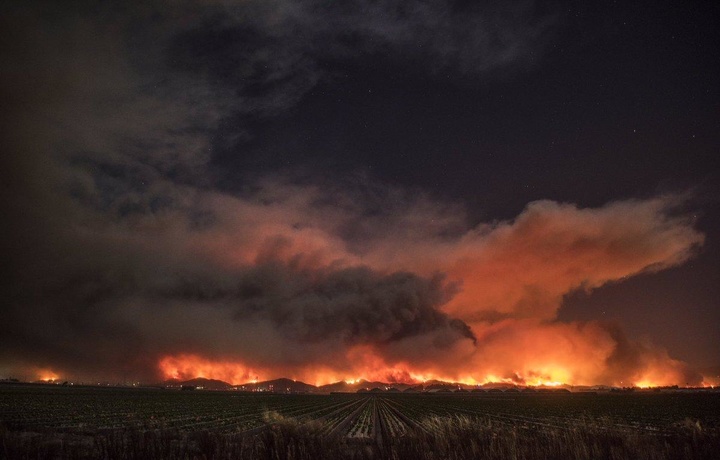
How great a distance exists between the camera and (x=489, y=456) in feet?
37.4

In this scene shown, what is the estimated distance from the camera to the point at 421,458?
36.1 feet

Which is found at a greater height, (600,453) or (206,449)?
(206,449)

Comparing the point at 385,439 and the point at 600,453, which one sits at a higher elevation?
the point at 385,439

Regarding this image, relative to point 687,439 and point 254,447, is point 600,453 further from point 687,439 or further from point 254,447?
point 254,447

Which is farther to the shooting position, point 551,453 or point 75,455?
point 551,453

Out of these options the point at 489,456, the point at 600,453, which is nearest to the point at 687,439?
the point at 600,453

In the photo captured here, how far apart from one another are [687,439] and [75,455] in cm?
1882

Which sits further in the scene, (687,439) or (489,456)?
(687,439)

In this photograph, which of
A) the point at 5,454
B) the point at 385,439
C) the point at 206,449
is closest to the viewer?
the point at 5,454

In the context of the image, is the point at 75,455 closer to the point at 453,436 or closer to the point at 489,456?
the point at 453,436

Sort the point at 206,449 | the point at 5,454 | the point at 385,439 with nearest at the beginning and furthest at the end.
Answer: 1. the point at 5,454
2. the point at 206,449
3. the point at 385,439

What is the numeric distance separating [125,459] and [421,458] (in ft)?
27.8

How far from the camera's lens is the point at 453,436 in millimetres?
12336

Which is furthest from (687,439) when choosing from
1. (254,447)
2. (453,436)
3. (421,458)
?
(254,447)
